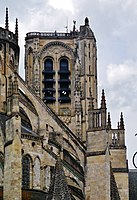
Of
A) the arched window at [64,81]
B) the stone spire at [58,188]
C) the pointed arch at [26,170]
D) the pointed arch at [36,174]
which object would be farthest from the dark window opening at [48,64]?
the stone spire at [58,188]

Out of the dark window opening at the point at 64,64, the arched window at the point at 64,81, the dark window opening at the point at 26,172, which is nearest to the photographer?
the dark window opening at the point at 26,172

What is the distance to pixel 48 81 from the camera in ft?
281

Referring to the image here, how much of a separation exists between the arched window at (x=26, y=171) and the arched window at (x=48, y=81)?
93.9ft

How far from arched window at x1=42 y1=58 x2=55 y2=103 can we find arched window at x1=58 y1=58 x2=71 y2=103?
822 mm

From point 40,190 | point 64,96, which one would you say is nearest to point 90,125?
point 40,190

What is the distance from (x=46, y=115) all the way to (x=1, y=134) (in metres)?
12.7

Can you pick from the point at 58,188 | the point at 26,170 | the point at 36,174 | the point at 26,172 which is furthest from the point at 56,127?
the point at 58,188

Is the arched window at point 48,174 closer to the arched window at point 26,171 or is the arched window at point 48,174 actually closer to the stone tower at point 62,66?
the arched window at point 26,171

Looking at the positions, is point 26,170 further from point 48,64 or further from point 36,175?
point 48,64

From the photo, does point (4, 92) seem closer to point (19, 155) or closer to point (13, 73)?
point (13, 73)

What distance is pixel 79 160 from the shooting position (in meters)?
66.9

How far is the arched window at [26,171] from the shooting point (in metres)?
55.7

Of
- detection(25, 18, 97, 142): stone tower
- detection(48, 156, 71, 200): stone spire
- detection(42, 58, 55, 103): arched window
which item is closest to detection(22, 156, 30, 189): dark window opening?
detection(48, 156, 71, 200): stone spire

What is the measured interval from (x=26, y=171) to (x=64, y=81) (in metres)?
30.3
